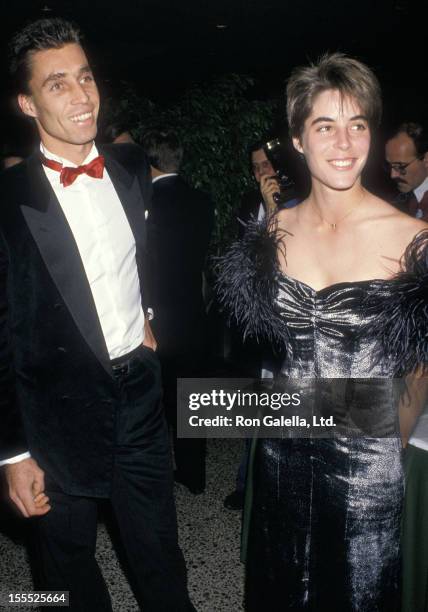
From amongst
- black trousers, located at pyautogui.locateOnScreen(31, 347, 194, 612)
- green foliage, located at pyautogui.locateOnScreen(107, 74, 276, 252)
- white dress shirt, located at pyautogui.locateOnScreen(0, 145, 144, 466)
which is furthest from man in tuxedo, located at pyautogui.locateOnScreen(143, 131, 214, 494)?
green foliage, located at pyautogui.locateOnScreen(107, 74, 276, 252)

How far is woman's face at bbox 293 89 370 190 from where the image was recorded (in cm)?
165

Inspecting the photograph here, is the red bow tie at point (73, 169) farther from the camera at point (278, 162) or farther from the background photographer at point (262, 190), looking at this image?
the camera at point (278, 162)

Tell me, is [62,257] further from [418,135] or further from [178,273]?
[418,135]

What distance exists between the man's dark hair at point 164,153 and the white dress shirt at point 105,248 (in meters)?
1.29

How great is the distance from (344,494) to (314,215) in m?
0.85

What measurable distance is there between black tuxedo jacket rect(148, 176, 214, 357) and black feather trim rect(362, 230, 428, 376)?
1.58 metres

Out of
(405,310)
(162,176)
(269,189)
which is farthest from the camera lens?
(269,189)

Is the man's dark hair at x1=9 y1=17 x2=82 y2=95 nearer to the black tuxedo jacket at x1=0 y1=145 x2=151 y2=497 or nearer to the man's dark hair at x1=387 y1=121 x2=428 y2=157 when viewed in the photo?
the black tuxedo jacket at x1=0 y1=145 x2=151 y2=497

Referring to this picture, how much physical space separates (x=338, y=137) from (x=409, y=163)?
1889 mm

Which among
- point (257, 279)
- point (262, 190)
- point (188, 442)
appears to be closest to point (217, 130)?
point (262, 190)

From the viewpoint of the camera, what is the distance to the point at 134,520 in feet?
6.50

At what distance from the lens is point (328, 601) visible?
1.75m

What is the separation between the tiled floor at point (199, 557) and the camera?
8.25 feet
